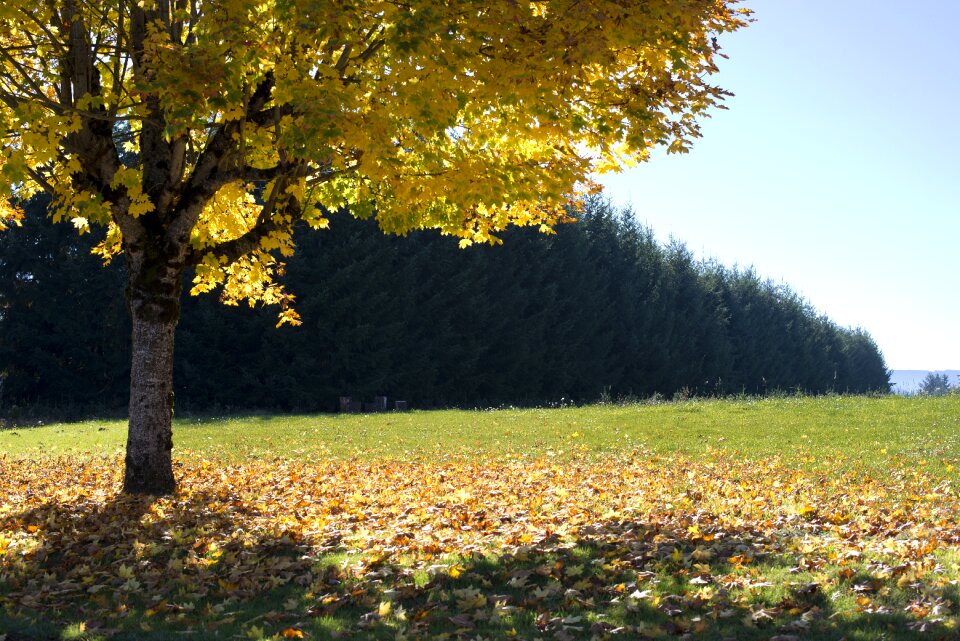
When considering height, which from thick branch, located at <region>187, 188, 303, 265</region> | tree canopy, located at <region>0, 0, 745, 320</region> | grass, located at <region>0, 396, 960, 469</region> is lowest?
grass, located at <region>0, 396, 960, 469</region>

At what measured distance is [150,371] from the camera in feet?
34.4

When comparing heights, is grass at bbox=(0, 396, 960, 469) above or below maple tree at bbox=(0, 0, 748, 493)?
below

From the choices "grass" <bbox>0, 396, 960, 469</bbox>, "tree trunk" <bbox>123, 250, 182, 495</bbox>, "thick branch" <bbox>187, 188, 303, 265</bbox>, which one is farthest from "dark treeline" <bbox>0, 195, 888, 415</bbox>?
"tree trunk" <bbox>123, 250, 182, 495</bbox>

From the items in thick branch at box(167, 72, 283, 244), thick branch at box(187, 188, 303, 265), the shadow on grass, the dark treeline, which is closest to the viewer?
the shadow on grass

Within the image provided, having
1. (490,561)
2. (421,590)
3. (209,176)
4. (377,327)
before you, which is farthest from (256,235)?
(377,327)

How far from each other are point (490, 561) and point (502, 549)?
29cm

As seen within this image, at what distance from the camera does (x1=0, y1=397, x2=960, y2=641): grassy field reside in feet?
19.2

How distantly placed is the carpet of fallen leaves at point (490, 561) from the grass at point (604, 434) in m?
4.05

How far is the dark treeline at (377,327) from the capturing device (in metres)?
32.6

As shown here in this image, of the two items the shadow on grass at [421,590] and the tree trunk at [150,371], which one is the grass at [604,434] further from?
the shadow on grass at [421,590]

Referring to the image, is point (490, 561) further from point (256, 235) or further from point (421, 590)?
point (256, 235)

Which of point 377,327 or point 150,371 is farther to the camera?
point 377,327

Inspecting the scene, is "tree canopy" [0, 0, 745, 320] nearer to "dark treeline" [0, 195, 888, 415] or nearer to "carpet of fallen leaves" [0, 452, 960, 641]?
"carpet of fallen leaves" [0, 452, 960, 641]

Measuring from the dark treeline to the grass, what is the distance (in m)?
6.00
